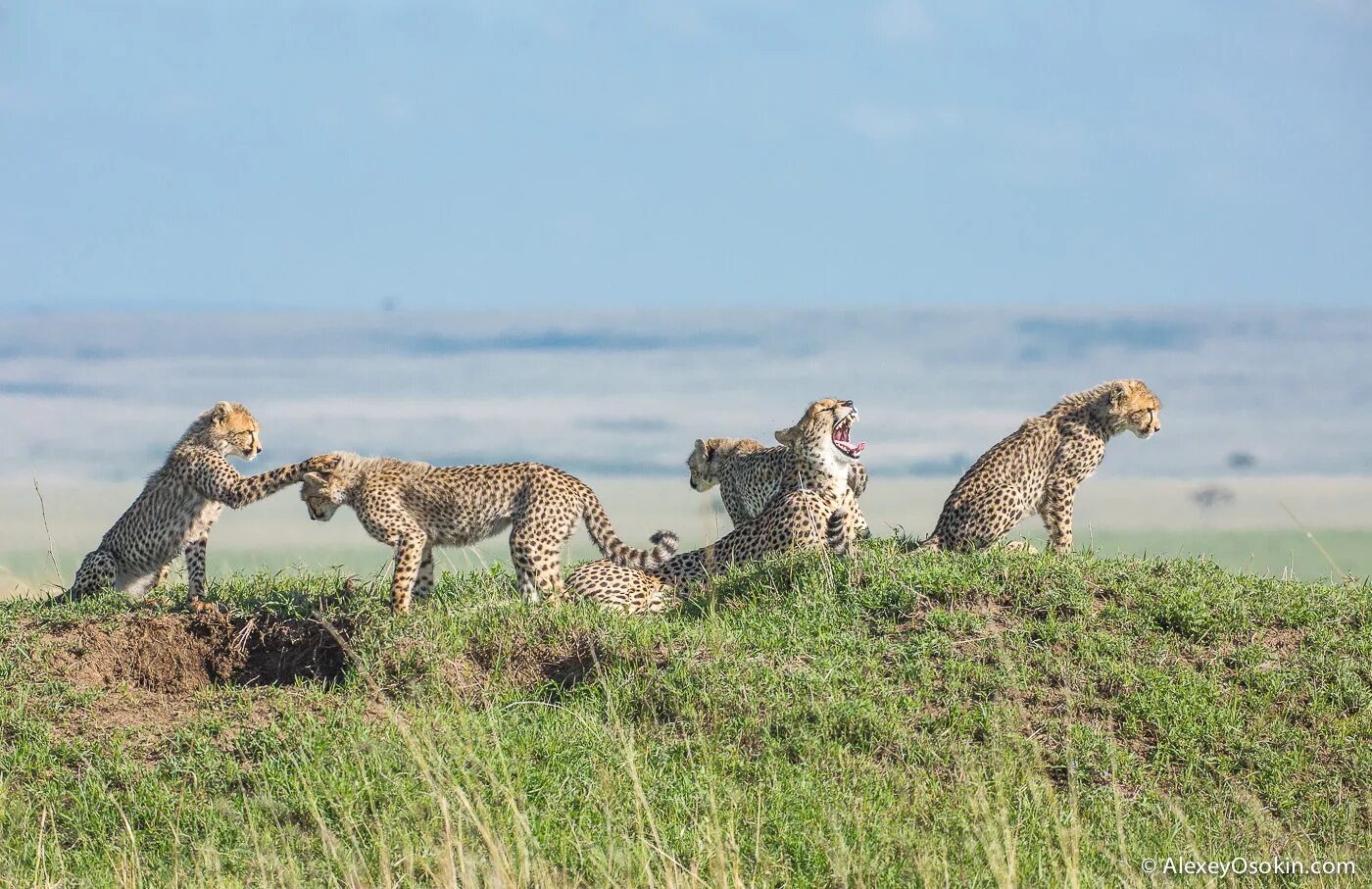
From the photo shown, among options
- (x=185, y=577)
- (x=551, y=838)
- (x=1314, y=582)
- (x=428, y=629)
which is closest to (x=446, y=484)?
(x=428, y=629)

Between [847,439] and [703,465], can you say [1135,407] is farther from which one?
[703,465]

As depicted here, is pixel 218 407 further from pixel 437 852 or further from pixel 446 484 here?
pixel 437 852

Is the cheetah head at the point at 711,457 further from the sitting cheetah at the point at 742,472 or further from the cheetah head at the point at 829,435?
the cheetah head at the point at 829,435

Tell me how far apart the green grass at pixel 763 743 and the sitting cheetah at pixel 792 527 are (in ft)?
1.45

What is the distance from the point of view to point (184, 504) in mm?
10148

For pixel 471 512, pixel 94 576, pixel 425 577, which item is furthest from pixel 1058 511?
pixel 94 576

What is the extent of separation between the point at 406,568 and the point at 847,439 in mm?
2726

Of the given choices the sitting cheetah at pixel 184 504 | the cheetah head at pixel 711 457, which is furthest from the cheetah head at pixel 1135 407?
the sitting cheetah at pixel 184 504

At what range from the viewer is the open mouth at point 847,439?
949cm

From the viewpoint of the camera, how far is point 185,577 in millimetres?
10430

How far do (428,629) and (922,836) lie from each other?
2.86m

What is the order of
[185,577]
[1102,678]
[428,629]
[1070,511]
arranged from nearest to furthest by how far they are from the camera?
[1102,678], [428,629], [1070,511], [185,577]

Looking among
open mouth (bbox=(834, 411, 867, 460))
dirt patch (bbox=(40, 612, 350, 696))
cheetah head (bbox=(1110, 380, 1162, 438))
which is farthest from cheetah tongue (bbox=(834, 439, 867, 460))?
dirt patch (bbox=(40, 612, 350, 696))

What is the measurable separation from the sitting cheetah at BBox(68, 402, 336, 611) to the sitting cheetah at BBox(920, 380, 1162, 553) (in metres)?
4.15
